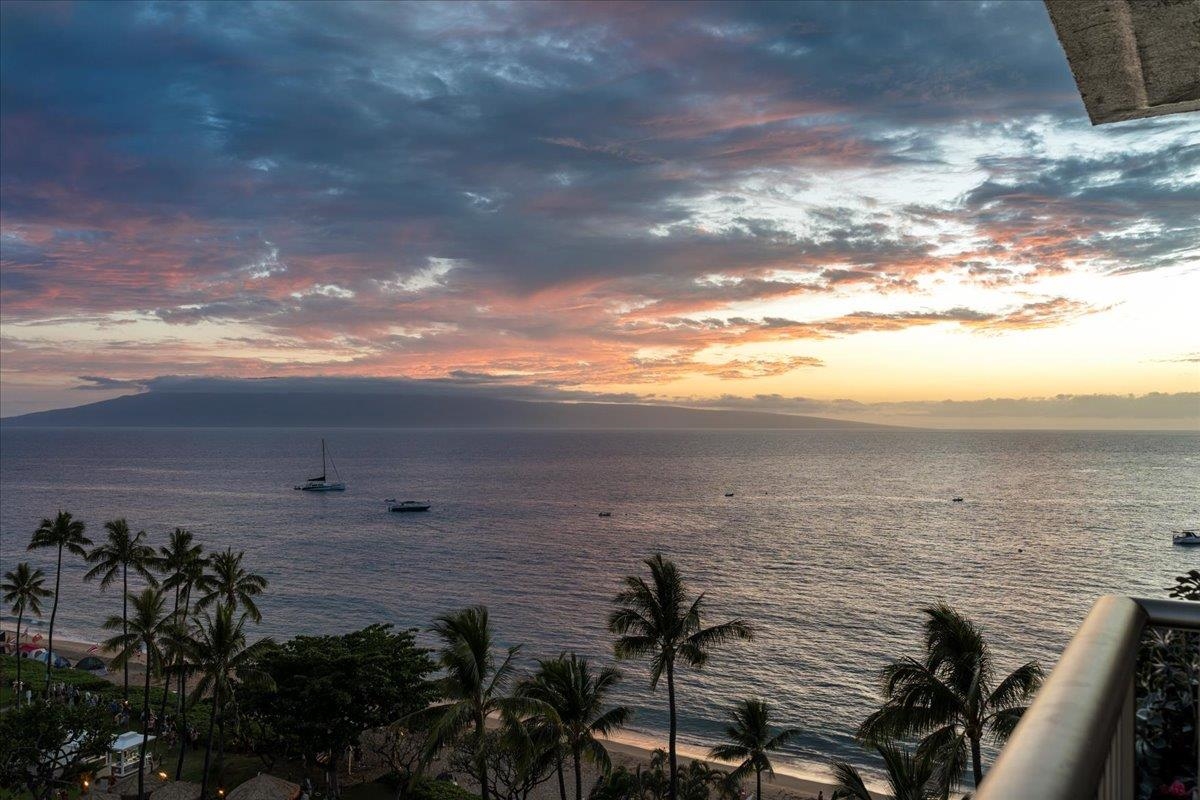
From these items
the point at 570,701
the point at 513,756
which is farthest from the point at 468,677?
the point at 513,756

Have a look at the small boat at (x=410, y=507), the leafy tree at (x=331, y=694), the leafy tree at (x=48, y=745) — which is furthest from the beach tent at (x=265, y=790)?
the small boat at (x=410, y=507)

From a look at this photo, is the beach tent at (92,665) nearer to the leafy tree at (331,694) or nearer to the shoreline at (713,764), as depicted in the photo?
the leafy tree at (331,694)

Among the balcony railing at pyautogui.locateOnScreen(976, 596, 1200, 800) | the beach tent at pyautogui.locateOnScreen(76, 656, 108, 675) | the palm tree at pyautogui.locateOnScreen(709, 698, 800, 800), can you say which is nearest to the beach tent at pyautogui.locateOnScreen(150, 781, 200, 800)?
the palm tree at pyautogui.locateOnScreen(709, 698, 800, 800)

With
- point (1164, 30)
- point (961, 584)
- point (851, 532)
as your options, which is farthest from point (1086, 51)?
point (851, 532)

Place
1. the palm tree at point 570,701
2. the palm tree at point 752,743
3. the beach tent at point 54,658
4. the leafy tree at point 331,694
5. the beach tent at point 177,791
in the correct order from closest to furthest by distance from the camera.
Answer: the palm tree at point 570,701
the beach tent at point 177,791
the leafy tree at point 331,694
the palm tree at point 752,743
the beach tent at point 54,658

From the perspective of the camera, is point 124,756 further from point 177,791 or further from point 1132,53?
point 1132,53

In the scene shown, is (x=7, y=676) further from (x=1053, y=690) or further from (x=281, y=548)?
(x=1053, y=690)
